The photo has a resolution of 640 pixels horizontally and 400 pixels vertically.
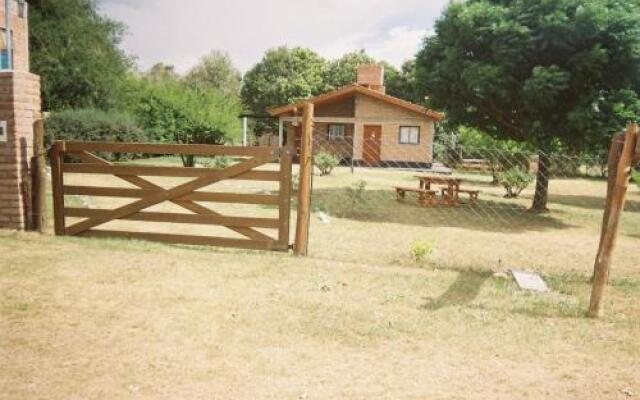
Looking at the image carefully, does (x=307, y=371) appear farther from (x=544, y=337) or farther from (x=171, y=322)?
(x=544, y=337)

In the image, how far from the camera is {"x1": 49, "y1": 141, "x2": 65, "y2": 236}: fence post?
7.39 meters

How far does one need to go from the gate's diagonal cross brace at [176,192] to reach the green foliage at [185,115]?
2076 centimetres

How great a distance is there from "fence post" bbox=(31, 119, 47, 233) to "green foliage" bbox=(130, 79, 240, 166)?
67.3 feet

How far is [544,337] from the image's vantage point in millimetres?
4652

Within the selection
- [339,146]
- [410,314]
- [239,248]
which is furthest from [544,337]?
[339,146]

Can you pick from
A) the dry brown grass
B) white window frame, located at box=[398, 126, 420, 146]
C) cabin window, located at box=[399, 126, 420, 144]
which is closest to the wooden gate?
the dry brown grass

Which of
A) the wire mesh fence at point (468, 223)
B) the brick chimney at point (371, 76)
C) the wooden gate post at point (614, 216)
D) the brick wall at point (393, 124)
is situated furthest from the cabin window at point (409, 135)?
the wooden gate post at point (614, 216)

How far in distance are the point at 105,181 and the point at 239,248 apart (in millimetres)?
11392

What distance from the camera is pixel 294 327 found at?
4.62 meters

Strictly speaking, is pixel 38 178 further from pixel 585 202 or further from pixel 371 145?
pixel 371 145

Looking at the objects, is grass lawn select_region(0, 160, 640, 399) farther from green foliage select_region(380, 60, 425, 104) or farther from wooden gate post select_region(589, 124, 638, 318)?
green foliage select_region(380, 60, 425, 104)

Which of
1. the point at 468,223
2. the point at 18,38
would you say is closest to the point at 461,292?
the point at 468,223

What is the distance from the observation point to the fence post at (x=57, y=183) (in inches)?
291

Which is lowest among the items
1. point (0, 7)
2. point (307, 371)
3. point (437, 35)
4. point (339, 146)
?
point (307, 371)
